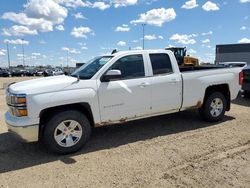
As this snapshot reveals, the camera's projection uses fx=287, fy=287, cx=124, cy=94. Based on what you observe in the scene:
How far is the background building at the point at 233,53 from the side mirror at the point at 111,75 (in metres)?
75.1

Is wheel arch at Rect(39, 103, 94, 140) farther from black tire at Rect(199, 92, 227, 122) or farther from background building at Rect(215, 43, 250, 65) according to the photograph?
background building at Rect(215, 43, 250, 65)

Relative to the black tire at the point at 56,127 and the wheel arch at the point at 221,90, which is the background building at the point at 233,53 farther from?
the black tire at the point at 56,127

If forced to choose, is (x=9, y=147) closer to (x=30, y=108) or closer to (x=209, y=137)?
(x=30, y=108)

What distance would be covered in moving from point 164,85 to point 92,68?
1613 mm

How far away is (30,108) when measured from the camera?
4891 millimetres

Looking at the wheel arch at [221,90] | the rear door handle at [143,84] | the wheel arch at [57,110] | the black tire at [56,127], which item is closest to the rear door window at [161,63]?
the rear door handle at [143,84]

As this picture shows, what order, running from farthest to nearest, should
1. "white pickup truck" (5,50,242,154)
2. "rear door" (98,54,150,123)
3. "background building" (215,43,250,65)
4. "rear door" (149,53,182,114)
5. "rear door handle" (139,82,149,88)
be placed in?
"background building" (215,43,250,65) → "rear door" (149,53,182,114) → "rear door handle" (139,82,149,88) → "rear door" (98,54,150,123) → "white pickup truck" (5,50,242,154)

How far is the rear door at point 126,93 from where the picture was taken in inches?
220

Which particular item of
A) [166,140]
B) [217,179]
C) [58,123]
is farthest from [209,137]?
[58,123]

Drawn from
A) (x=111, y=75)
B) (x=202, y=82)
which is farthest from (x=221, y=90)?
(x=111, y=75)

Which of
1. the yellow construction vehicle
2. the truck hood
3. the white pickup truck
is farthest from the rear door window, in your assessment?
the yellow construction vehicle

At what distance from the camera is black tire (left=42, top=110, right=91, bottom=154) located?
5074 mm

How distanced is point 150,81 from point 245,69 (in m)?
6.12

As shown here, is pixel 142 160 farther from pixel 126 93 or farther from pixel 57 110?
pixel 57 110
